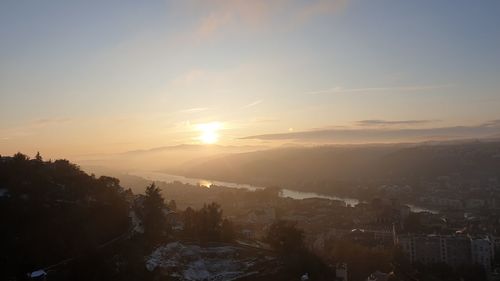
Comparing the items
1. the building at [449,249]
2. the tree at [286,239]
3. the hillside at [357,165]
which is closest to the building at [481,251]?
the building at [449,249]

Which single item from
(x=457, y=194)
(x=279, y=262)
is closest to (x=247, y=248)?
(x=279, y=262)

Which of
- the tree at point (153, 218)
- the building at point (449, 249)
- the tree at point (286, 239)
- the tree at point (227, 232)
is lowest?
the building at point (449, 249)

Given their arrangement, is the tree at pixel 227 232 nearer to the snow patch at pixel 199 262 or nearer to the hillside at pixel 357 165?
the snow patch at pixel 199 262

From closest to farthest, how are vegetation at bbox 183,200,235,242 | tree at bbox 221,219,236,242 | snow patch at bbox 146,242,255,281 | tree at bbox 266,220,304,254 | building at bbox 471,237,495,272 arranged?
1. snow patch at bbox 146,242,255,281
2. tree at bbox 266,220,304,254
3. vegetation at bbox 183,200,235,242
4. tree at bbox 221,219,236,242
5. building at bbox 471,237,495,272

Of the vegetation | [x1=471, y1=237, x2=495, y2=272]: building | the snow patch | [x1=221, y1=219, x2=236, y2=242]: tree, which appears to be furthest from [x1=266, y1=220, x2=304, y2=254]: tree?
[x1=471, y1=237, x2=495, y2=272]: building

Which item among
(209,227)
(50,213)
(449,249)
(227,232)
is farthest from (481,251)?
(50,213)

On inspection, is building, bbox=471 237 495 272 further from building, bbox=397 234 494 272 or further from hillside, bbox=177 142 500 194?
hillside, bbox=177 142 500 194

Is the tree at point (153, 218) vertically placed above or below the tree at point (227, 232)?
above

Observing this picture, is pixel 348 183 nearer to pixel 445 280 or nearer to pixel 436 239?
pixel 436 239
